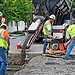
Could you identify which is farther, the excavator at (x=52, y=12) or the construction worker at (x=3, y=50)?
the excavator at (x=52, y=12)

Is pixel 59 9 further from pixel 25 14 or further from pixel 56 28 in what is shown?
pixel 25 14

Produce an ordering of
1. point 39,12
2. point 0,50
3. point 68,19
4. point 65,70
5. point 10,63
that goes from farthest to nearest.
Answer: point 68,19
point 39,12
point 10,63
point 65,70
point 0,50

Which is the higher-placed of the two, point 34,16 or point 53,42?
point 34,16

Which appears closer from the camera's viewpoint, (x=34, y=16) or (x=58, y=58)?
(x=58, y=58)

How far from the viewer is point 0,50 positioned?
16.5ft

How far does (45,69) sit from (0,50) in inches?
66.1

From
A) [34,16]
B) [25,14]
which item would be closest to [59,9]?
[34,16]

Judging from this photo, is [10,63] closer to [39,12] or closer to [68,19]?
[39,12]

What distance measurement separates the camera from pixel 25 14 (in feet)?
100

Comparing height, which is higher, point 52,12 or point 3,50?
point 52,12

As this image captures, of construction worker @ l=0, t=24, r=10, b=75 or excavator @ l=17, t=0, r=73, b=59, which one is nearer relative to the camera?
construction worker @ l=0, t=24, r=10, b=75

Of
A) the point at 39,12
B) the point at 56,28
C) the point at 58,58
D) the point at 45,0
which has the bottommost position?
the point at 58,58

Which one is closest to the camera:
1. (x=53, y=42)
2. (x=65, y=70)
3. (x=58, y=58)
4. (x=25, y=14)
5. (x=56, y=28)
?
(x=65, y=70)

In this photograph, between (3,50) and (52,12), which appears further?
(52,12)
